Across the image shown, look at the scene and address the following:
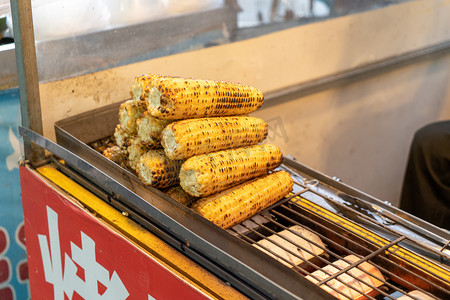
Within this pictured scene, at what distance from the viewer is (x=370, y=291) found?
4.84 ft

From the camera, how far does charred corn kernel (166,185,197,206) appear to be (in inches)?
66.8

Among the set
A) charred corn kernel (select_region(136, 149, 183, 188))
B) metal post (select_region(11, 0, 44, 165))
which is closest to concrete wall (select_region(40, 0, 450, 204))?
metal post (select_region(11, 0, 44, 165))

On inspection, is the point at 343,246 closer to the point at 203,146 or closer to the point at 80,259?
the point at 203,146

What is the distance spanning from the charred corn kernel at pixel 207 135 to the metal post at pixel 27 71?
0.83 meters

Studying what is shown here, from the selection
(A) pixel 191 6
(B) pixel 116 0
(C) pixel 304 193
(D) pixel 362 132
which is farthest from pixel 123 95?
(D) pixel 362 132

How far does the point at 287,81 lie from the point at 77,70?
59.9 inches

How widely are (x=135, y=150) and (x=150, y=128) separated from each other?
0.13m

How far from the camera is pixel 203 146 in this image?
64.0 inches

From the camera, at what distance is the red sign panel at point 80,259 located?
153 cm

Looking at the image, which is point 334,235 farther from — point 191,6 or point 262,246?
point 191,6

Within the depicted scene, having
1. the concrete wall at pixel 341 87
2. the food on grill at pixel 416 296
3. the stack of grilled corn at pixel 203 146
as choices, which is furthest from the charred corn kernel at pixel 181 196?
the concrete wall at pixel 341 87

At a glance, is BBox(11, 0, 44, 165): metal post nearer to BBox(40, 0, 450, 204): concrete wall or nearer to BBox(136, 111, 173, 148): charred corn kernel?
BBox(40, 0, 450, 204): concrete wall

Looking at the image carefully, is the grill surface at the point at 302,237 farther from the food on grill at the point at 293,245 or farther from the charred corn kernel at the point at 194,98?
the charred corn kernel at the point at 194,98

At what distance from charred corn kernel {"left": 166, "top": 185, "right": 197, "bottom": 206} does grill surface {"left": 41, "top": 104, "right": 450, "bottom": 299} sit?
95 mm
